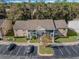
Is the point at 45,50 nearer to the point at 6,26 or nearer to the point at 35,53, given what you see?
the point at 35,53

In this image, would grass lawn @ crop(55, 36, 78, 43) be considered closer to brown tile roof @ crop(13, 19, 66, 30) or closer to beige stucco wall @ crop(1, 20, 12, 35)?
brown tile roof @ crop(13, 19, 66, 30)

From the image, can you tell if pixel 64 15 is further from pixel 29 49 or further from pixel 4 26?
pixel 29 49

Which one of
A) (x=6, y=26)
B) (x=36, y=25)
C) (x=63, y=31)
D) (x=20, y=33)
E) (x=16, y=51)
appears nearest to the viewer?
(x=16, y=51)

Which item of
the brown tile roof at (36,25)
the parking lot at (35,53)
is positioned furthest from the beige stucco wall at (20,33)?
the parking lot at (35,53)

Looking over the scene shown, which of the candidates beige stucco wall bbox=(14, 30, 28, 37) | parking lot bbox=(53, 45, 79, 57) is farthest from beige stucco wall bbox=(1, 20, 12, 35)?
parking lot bbox=(53, 45, 79, 57)

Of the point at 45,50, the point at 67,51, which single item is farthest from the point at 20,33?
the point at 67,51

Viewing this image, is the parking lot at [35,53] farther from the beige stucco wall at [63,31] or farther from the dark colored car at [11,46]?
the beige stucco wall at [63,31]

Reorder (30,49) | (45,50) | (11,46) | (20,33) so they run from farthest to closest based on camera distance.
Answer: (20,33)
(11,46)
(30,49)
(45,50)

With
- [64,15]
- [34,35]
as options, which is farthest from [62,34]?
[64,15]
